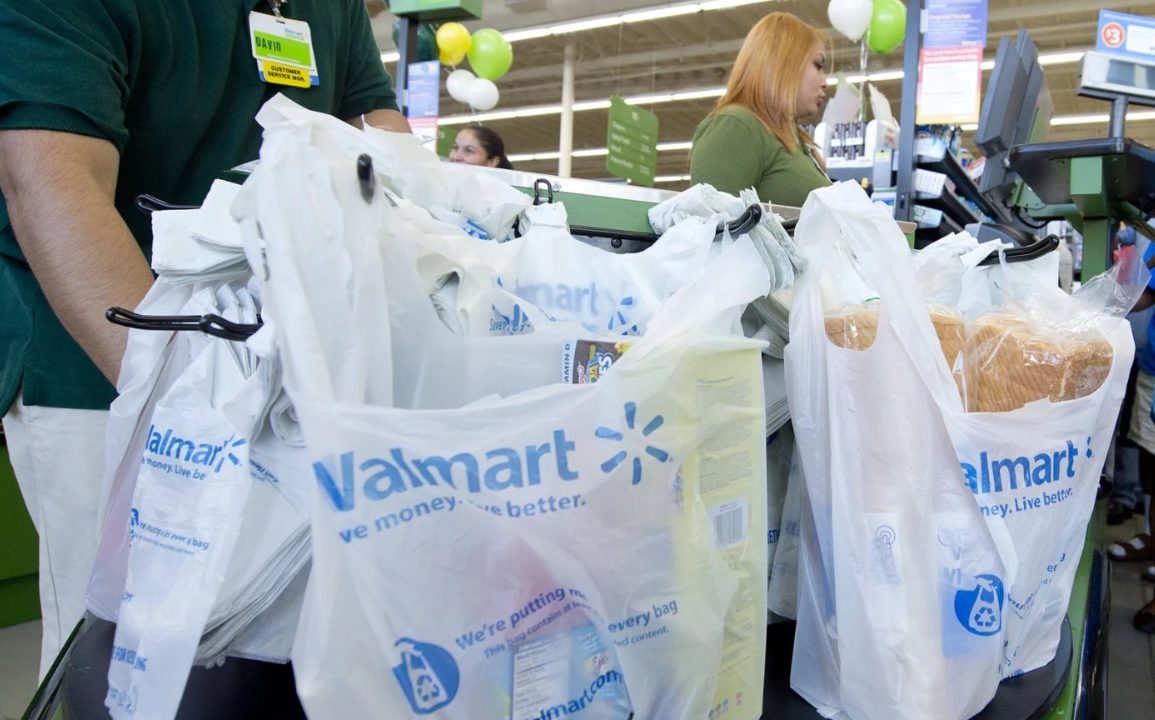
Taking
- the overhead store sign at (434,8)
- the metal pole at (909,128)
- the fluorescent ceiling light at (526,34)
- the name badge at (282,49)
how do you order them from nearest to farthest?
the name badge at (282,49), the metal pole at (909,128), the overhead store sign at (434,8), the fluorescent ceiling light at (526,34)

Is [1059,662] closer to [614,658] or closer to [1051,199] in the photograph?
[614,658]

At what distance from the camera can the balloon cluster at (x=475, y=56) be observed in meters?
5.79

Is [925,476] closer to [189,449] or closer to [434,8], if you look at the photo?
[189,449]

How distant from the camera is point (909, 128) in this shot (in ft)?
9.37

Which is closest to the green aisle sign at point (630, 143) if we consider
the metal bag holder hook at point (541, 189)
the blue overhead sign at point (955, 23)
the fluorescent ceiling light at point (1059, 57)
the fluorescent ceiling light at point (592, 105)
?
the blue overhead sign at point (955, 23)

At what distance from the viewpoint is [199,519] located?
20.2 inches

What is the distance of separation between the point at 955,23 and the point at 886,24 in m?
1.86

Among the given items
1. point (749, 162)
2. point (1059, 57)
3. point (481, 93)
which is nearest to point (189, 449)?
point (749, 162)

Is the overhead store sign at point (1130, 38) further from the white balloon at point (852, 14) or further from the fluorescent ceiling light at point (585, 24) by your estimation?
the fluorescent ceiling light at point (585, 24)

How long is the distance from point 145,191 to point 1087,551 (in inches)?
54.7

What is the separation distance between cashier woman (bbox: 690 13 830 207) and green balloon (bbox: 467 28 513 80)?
472 cm

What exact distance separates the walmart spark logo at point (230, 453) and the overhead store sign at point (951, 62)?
3.31 metres

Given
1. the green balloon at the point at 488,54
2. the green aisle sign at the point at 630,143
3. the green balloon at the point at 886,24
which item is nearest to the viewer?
the green balloon at the point at 886,24

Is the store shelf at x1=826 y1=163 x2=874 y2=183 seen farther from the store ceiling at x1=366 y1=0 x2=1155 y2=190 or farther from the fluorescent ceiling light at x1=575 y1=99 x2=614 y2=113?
the fluorescent ceiling light at x1=575 y1=99 x2=614 y2=113
